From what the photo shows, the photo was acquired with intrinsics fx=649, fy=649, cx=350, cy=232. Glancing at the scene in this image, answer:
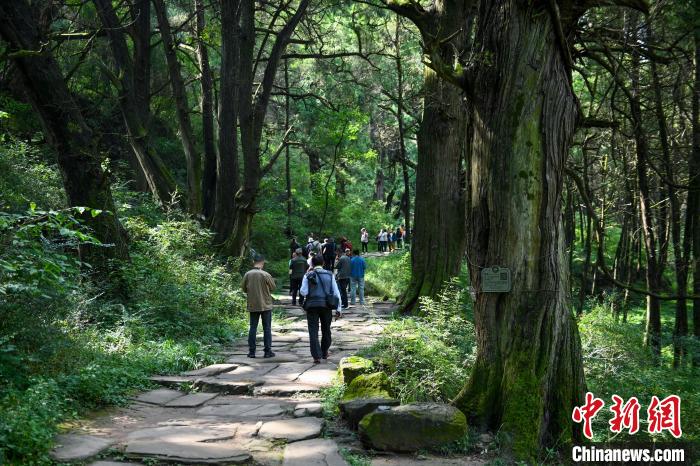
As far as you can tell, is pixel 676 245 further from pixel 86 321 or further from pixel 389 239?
pixel 389 239

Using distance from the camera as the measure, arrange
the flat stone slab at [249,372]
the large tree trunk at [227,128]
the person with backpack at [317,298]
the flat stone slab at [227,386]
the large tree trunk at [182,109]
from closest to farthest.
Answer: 1. the flat stone slab at [227,386]
2. the flat stone slab at [249,372]
3. the person with backpack at [317,298]
4. the large tree trunk at [227,128]
5. the large tree trunk at [182,109]

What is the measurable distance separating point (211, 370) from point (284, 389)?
64.3 inches

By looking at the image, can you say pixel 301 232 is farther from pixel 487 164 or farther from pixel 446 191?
pixel 487 164

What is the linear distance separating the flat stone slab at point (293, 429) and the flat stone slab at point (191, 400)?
141cm

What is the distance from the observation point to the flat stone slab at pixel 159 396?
Answer: 8.29 metres

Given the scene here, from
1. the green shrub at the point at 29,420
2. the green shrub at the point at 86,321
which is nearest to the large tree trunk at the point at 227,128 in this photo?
the green shrub at the point at 86,321

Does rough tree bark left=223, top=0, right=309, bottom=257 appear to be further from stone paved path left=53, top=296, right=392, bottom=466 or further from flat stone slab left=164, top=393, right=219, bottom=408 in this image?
flat stone slab left=164, top=393, right=219, bottom=408

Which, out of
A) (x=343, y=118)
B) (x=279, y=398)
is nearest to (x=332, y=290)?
(x=279, y=398)

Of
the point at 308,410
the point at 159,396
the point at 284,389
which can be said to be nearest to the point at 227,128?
the point at 284,389

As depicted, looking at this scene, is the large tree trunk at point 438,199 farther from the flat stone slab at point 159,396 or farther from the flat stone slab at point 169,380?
the flat stone slab at point 159,396

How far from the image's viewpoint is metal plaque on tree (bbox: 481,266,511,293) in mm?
6703

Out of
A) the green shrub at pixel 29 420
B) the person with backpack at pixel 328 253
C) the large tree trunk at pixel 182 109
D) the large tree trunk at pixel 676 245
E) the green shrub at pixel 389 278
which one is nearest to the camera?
the green shrub at pixel 29 420

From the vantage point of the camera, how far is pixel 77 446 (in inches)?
234

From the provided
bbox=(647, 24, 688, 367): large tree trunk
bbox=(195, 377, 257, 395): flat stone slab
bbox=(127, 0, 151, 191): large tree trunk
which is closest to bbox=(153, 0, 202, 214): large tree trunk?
bbox=(127, 0, 151, 191): large tree trunk
